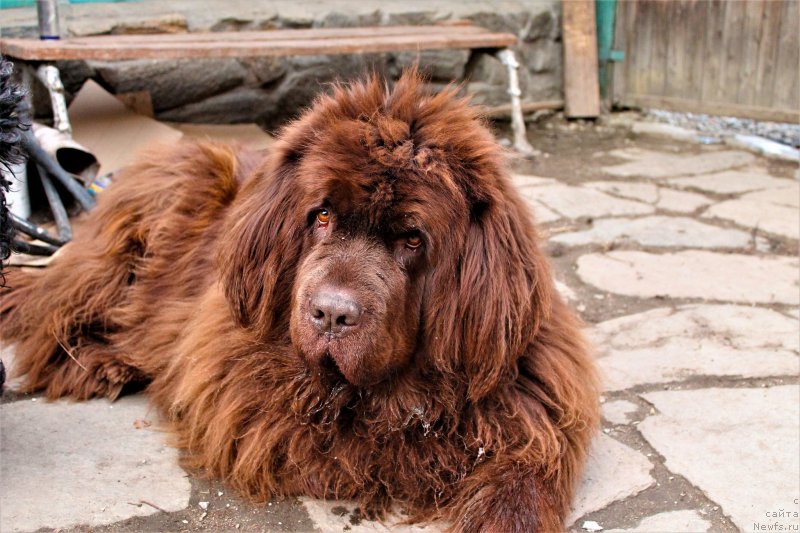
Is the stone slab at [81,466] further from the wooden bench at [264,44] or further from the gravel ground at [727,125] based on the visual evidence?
the gravel ground at [727,125]

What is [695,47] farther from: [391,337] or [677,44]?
[391,337]

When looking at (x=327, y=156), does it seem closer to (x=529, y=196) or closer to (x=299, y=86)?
(x=529, y=196)

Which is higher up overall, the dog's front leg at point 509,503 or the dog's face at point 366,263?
the dog's face at point 366,263

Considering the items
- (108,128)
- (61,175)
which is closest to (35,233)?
(61,175)

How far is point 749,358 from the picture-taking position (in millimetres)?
4102

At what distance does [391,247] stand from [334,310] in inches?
11.9

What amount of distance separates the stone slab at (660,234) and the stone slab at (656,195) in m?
0.35

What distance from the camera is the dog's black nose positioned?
100 inches

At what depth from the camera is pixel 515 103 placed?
7.87 metres

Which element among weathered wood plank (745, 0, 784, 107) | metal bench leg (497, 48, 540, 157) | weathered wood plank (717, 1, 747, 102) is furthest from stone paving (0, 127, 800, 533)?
weathered wood plank (717, 1, 747, 102)

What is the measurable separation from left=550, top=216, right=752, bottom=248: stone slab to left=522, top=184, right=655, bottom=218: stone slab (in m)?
0.19

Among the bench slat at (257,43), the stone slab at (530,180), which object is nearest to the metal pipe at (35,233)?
the bench slat at (257,43)

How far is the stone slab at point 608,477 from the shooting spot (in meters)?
3.00

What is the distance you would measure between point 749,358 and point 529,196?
9.05 feet
